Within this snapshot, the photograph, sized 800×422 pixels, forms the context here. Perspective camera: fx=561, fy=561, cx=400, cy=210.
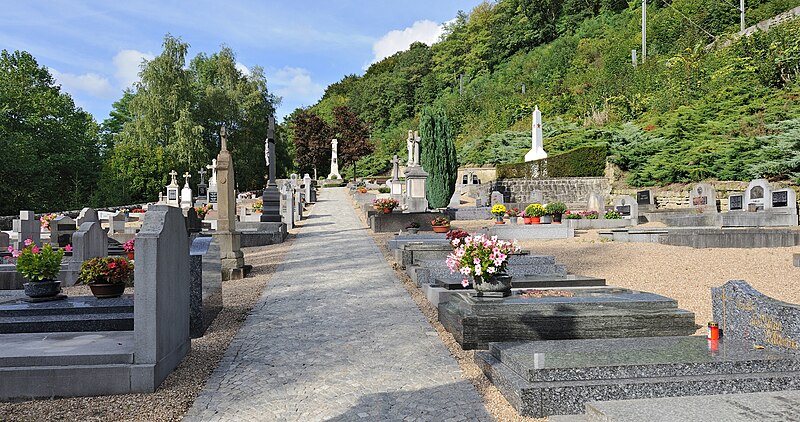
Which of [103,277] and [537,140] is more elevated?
[537,140]

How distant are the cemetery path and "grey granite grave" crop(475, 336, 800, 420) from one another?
39 centimetres

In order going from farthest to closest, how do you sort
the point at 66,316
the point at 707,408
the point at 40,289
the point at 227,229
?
1. the point at 227,229
2. the point at 40,289
3. the point at 66,316
4. the point at 707,408

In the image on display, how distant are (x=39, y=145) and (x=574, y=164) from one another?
3343cm

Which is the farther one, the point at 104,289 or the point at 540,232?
the point at 540,232

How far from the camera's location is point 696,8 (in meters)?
42.3

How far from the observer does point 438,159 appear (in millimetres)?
24672

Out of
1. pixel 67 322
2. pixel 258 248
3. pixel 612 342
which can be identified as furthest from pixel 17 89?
pixel 612 342

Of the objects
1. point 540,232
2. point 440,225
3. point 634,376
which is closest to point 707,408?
point 634,376

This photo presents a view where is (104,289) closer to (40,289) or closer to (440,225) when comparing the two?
(40,289)

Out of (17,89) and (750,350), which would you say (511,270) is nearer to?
(750,350)

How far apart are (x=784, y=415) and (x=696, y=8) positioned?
47.2 meters

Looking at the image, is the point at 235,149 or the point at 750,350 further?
the point at 235,149

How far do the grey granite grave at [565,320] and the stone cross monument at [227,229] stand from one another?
602 centimetres

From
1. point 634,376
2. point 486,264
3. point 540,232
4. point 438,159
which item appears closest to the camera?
point 634,376
